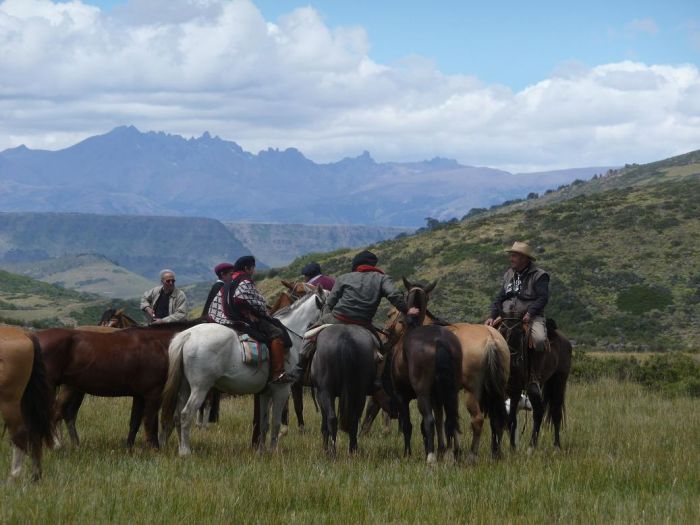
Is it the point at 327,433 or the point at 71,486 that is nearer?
the point at 71,486

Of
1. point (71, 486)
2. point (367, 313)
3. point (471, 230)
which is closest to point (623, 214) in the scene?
point (471, 230)

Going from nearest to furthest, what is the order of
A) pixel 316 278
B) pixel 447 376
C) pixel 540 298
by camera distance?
pixel 447 376 → pixel 540 298 → pixel 316 278

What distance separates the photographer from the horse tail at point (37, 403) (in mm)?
10430

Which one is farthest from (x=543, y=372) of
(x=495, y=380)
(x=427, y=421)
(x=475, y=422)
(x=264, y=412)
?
(x=264, y=412)

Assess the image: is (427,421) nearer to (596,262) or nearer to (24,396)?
(24,396)

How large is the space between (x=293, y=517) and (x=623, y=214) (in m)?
57.7

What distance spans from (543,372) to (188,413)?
4783 mm

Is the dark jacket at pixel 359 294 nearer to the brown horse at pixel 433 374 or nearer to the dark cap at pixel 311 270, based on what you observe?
the brown horse at pixel 433 374

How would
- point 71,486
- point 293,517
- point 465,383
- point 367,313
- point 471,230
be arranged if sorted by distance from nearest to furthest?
1. point 293,517
2. point 71,486
3. point 465,383
4. point 367,313
5. point 471,230

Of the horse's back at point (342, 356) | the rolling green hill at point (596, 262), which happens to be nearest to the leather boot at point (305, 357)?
the horse's back at point (342, 356)

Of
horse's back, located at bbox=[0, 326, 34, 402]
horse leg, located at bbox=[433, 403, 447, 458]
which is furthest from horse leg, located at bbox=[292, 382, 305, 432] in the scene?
horse's back, located at bbox=[0, 326, 34, 402]

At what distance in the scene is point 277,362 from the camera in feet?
43.5

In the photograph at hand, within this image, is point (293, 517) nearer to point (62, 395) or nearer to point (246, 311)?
point (246, 311)

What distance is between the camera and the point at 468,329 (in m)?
12.5
